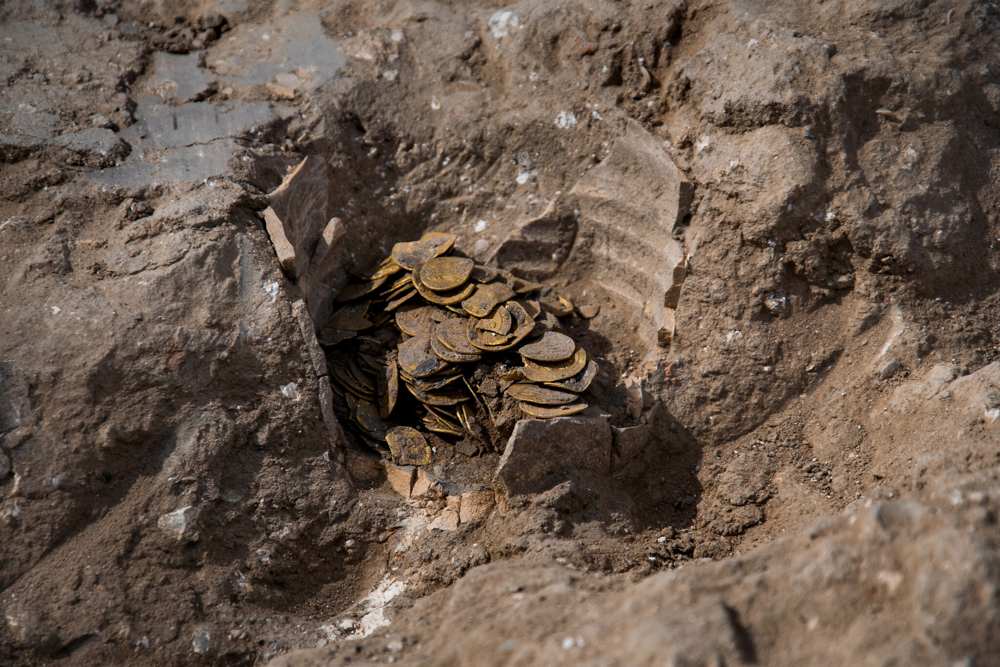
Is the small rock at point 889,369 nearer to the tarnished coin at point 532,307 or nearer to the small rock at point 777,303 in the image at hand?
the small rock at point 777,303

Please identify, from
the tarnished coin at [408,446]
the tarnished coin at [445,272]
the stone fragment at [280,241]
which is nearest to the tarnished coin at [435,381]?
the tarnished coin at [408,446]

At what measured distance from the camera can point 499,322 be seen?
5.05 m

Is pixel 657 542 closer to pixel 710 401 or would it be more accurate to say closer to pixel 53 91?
pixel 710 401

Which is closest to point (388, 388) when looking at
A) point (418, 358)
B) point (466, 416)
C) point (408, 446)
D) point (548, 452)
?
point (418, 358)

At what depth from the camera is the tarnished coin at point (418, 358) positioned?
16.5 ft

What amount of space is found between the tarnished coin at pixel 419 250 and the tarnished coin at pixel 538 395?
1035mm

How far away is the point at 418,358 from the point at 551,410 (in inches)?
33.2

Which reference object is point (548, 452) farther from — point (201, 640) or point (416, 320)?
point (201, 640)

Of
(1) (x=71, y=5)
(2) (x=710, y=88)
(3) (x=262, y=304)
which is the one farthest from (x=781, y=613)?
(1) (x=71, y=5)

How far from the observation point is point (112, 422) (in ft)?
14.4

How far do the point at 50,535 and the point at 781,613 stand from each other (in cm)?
315

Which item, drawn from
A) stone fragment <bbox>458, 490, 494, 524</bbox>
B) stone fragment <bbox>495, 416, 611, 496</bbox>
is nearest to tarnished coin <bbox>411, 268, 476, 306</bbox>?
stone fragment <bbox>495, 416, 611, 496</bbox>

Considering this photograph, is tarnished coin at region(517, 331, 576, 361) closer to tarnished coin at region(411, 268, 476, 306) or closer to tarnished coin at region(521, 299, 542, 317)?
tarnished coin at region(521, 299, 542, 317)

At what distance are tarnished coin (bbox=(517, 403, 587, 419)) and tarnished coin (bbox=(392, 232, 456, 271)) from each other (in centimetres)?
119
